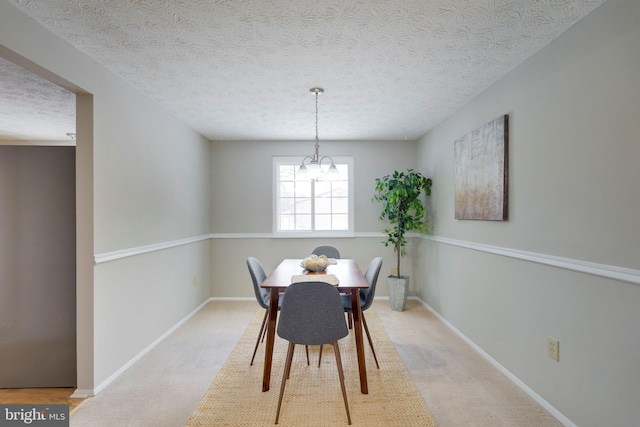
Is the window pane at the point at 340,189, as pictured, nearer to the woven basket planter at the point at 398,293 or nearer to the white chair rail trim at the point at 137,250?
the woven basket planter at the point at 398,293

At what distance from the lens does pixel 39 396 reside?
2.55 metres

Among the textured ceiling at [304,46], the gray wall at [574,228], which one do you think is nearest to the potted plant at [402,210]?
the textured ceiling at [304,46]

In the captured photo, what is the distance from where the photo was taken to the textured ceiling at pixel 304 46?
74.5 inches

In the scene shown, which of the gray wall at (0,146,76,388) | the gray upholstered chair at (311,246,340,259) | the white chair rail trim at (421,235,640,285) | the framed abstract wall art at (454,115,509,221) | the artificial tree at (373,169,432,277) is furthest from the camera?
the artificial tree at (373,169,432,277)

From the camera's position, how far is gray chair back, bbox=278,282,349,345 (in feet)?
7.04

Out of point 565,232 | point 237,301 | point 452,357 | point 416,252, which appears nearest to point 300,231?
point 237,301

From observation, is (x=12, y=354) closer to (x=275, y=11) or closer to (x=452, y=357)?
(x=275, y=11)

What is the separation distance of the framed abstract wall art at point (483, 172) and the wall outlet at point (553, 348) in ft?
3.01

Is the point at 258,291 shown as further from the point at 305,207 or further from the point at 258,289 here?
the point at 305,207

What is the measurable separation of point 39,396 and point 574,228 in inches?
145

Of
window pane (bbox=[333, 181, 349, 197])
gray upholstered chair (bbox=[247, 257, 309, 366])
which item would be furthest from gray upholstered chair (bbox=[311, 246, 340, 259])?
window pane (bbox=[333, 181, 349, 197])

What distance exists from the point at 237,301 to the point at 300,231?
4.41 ft

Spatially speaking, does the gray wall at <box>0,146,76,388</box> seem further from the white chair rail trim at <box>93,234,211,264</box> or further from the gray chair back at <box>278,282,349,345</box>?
the gray chair back at <box>278,282,349,345</box>

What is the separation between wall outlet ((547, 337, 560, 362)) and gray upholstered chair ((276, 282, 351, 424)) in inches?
51.4
